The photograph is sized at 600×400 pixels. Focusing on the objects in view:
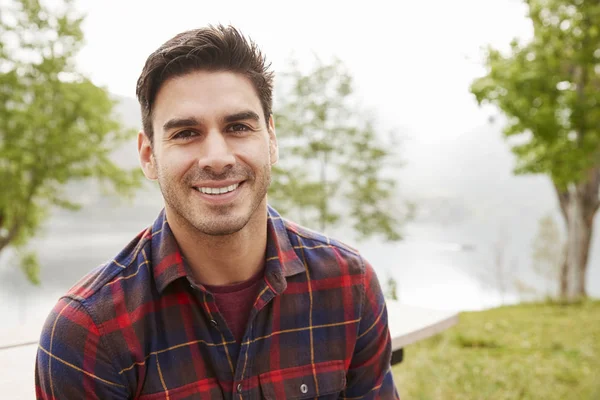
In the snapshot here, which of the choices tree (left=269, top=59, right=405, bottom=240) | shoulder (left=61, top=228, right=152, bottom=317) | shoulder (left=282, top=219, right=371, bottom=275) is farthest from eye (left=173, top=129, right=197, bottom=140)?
tree (left=269, top=59, right=405, bottom=240)

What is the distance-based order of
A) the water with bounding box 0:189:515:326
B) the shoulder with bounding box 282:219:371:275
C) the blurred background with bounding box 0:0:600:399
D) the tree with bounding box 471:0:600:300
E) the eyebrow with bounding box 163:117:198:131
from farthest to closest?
1. the water with bounding box 0:189:515:326
2. the tree with bounding box 471:0:600:300
3. the blurred background with bounding box 0:0:600:399
4. the shoulder with bounding box 282:219:371:275
5. the eyebrow with bounding box 163:117:198:131

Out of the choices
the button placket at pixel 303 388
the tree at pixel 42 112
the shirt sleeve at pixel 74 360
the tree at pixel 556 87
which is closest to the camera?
the shirt sleeve at pixel 74 360

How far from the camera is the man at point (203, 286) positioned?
1267 millimetres

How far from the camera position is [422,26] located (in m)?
52.4

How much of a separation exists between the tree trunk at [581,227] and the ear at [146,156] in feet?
35.3

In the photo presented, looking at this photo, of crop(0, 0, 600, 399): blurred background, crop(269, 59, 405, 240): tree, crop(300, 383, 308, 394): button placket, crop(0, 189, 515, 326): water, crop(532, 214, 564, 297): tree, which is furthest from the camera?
crop(532, 214, 564, 297): tree

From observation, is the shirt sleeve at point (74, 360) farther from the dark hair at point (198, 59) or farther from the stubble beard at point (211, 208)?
the dark hair at point (198, 59)

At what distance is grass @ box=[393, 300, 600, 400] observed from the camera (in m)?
3.69

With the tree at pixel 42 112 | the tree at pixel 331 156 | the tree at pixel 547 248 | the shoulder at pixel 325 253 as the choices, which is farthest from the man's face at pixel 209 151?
the tree at pixel 547 248

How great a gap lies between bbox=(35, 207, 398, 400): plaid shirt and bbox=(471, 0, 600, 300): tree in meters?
7.31

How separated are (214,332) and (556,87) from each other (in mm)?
8434

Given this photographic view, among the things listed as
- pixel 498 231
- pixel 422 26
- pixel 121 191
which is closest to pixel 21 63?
pixel 121 191

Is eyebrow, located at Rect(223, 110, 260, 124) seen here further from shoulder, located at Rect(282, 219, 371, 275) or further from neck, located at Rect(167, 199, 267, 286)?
shoulder, located at Rect(282, 219, 371, 275)

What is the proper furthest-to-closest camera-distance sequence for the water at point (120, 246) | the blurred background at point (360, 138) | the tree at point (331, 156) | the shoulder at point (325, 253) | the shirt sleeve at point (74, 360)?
the water at point (120, 246)
the tree at point (331, 156)
the blurred background at point (360, 138)
the shoulder at point (325, 253)
the shirt sleeve at point (74, 360)
